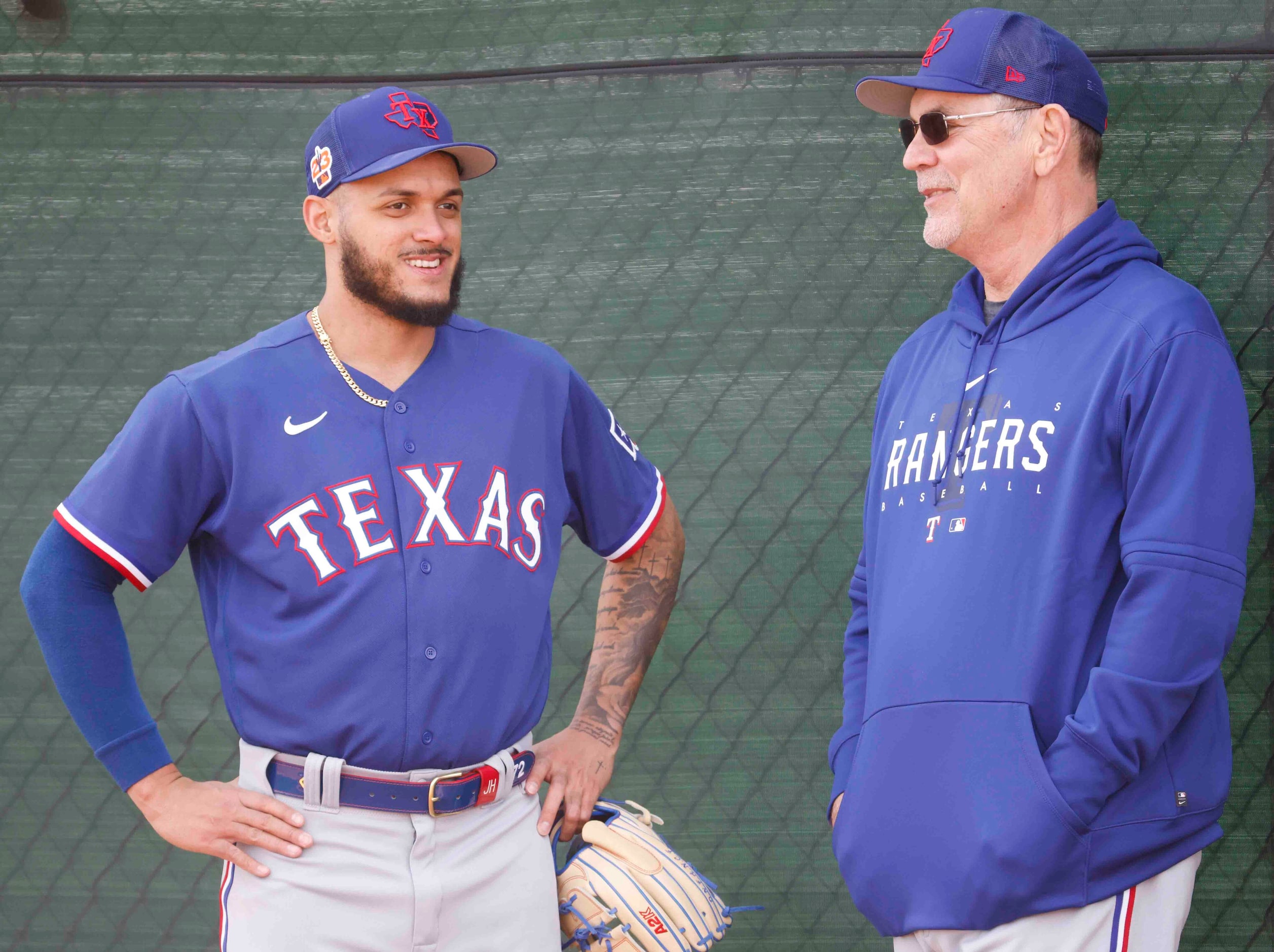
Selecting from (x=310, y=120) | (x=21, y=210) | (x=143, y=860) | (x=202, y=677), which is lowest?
(x=143, y=860)

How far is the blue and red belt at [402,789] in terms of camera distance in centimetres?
206

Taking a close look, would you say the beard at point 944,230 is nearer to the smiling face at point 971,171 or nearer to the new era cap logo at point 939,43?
the smiling face at point 971,171

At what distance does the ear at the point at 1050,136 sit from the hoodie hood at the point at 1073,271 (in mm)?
113

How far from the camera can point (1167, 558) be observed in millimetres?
1802

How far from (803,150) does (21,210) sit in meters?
2.01

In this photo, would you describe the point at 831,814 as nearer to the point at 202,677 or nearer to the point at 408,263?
the point at 408,263

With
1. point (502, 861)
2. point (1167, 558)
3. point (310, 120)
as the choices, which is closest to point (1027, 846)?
point (1167, 558)

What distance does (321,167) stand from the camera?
227cm

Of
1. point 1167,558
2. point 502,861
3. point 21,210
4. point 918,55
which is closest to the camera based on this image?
point 1167,558

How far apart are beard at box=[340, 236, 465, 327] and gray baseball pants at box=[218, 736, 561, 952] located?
76 cm

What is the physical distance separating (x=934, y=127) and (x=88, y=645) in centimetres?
165

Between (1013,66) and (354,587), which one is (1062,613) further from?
(354,587)

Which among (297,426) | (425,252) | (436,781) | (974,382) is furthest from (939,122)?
(436,781)

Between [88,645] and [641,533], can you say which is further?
[641,533]
